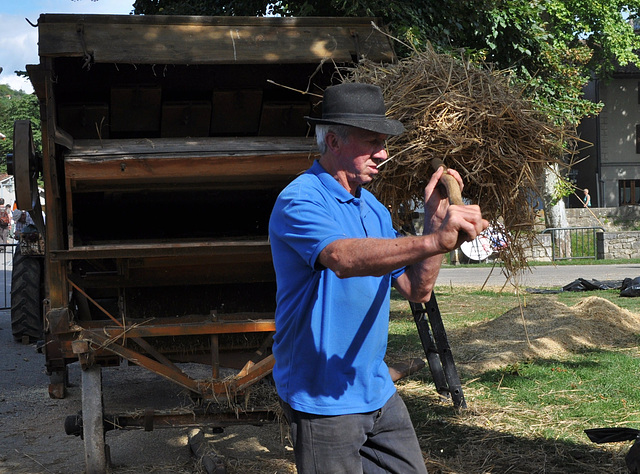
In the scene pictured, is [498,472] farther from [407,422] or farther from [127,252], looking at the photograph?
[127,252]

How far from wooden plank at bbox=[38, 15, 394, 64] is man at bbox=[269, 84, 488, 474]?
2.83m

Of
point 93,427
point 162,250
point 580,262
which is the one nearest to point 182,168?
point 162,250

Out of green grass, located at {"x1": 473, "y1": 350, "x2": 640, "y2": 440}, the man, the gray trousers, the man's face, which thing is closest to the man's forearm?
the man

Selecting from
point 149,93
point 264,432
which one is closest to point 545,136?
point 264,432

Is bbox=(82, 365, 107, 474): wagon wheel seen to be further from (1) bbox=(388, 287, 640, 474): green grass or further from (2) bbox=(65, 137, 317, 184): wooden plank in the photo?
(1) bbox=(388, 287, 640, 474): green grass

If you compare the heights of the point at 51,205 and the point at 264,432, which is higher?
the point at 51,205

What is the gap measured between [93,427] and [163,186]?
1.75 meters

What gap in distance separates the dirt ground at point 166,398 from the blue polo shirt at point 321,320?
2.44 metres

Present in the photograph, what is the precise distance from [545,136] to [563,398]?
2701 millimetres

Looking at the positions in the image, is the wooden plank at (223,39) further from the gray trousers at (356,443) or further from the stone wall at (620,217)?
the stone wall at (620,217)

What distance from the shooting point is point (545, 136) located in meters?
4.29

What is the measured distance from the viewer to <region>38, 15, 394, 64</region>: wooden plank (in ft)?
17.4

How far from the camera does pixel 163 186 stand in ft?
18.5

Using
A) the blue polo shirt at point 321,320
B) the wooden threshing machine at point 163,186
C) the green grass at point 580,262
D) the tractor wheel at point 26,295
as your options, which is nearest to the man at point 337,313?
the blue polo shirt at point 321,320
